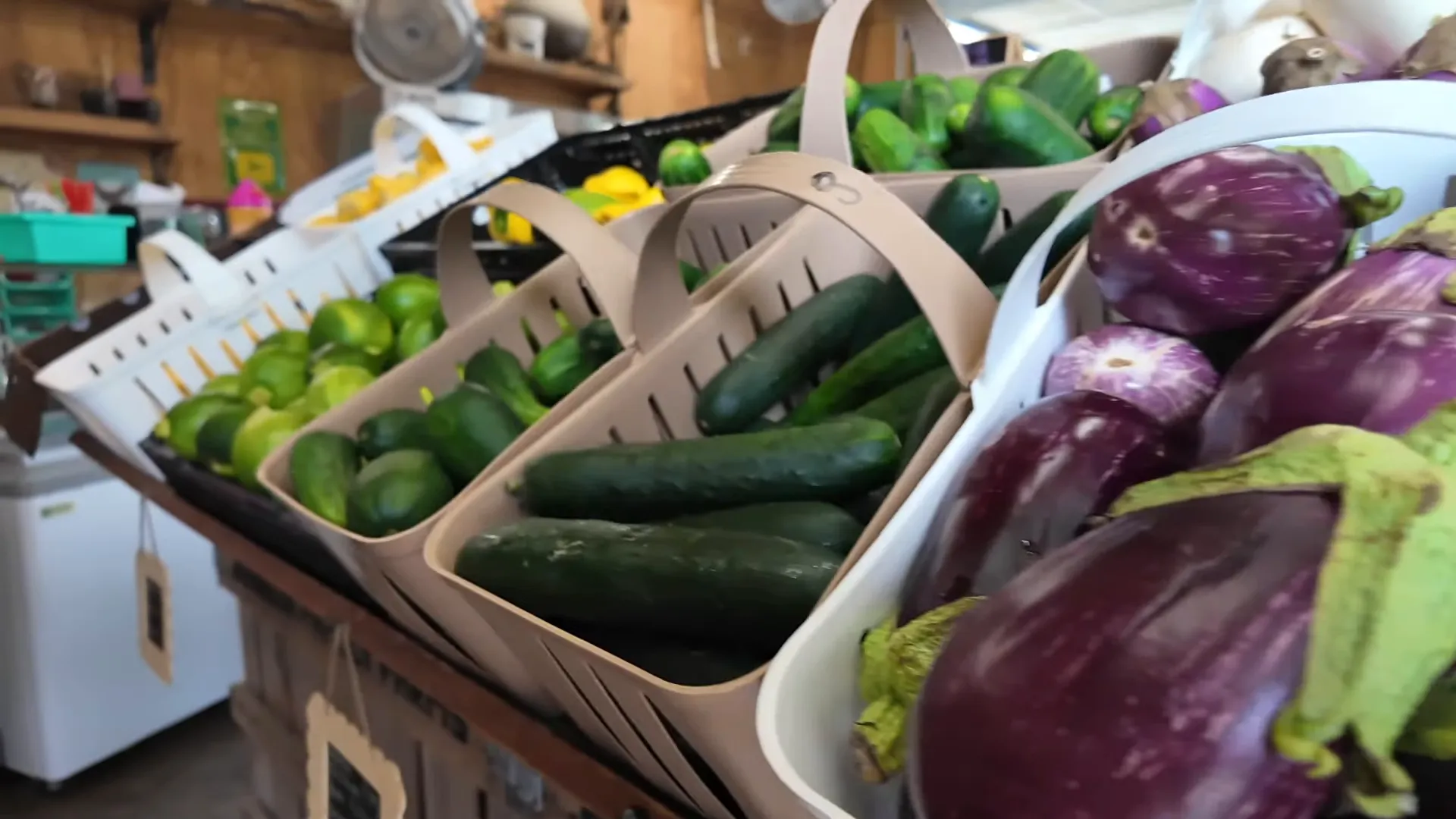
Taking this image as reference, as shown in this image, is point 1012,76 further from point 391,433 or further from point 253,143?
point 253,143

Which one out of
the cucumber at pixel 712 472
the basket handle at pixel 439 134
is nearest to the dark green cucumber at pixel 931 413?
the cucumber at pixel 712 472

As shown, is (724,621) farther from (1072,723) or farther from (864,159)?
(864,159)

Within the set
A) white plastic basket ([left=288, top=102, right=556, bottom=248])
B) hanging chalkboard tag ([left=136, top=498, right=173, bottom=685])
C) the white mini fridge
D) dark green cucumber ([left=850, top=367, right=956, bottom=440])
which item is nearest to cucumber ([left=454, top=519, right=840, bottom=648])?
dark green cucumber ([left=850, top=367, right=956, bottom=440])

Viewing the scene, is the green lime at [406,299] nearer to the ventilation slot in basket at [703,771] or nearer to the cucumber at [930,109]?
the cucumber at [930,109]

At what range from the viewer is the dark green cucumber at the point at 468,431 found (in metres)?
0.64

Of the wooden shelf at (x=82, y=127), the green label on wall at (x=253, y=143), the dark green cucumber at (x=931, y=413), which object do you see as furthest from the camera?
the green label on wall at (x=253, y=143)

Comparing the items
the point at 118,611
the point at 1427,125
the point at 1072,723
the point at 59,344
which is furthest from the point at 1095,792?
the point at 118,611

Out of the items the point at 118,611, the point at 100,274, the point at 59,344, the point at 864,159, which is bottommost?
the point at 118,611

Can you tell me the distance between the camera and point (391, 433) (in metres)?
0.72

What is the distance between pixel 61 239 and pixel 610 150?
52.5 inches

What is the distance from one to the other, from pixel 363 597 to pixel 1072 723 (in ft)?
2.11

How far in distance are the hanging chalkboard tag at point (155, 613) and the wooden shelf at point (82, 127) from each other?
5.27 ft

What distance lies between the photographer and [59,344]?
1149mm

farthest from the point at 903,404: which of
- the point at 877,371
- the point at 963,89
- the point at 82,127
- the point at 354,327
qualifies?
the point at 82,127
